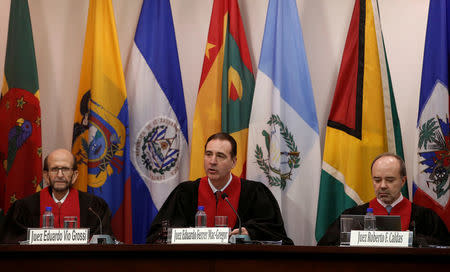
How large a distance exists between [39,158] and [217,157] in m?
1.83

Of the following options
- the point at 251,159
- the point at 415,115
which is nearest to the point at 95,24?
the point at 251,159

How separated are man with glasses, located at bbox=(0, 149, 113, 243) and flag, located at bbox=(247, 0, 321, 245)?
57.8 inches

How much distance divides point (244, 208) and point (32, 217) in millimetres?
1750

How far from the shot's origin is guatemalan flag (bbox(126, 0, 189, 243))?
621 cm

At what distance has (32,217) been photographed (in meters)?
5.40

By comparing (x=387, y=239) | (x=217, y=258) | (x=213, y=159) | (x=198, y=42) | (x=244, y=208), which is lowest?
(x=217, y=258)

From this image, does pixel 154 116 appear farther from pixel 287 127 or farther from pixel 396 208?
pixel 396 208

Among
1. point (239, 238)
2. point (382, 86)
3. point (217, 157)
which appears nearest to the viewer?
point (239, 238)

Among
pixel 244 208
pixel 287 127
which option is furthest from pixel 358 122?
pixel 244 208

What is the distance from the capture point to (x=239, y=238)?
4012 mm

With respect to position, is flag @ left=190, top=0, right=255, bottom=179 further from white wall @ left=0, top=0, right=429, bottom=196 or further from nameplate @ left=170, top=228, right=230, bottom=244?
nameplate @ left=170, top=228, right=230, bottom=244

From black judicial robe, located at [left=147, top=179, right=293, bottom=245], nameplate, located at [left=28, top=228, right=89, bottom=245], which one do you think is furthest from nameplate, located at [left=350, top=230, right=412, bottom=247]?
nameplate, located at [left=28, top=228, right=89, bottom=245]

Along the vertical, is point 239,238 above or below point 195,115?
below

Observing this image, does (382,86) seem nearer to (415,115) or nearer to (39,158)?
(415,115)
